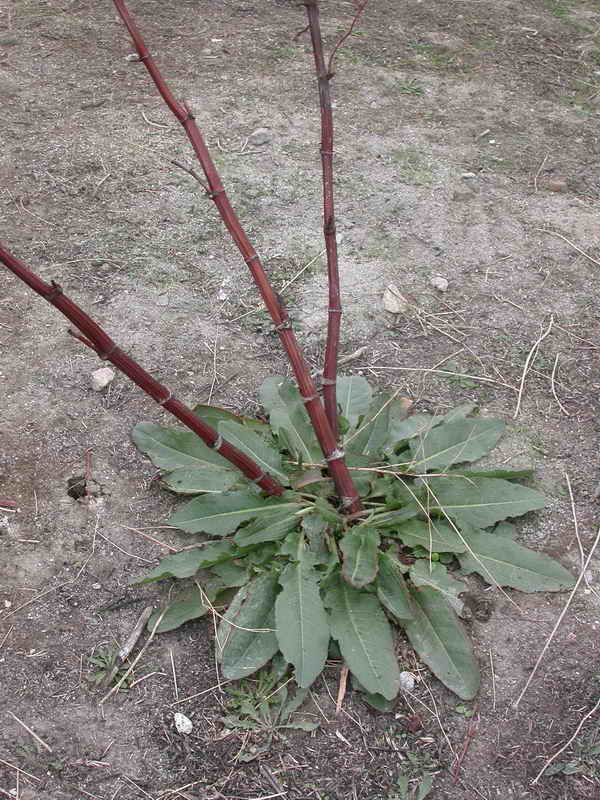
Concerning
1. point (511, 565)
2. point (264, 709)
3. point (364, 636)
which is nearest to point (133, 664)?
point (264, 709)

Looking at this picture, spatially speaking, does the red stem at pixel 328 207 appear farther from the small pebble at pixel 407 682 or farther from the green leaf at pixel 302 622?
the small pebble at pixel 407 682

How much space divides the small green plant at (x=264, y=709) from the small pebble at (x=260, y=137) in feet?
9.60

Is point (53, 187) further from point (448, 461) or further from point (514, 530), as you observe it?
point (514, 530)

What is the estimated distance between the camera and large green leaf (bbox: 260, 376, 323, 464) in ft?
7.92

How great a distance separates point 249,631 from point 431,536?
0.57 metres

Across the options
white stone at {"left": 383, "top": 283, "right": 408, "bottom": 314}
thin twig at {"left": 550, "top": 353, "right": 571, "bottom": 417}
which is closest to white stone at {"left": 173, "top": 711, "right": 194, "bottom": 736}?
thin twig at {"left": 550, "top": 353, "right": 571, "bottom": 417}

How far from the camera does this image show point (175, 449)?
248 centimetres

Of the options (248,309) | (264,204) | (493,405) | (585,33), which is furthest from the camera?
(585,33)

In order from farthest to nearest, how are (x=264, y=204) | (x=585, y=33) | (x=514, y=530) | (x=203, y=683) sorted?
(x=585, y=33) → (x=264, y=204) → (x=514, y=530) → (x=203, y=683)

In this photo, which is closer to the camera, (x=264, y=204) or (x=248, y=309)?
(x=248, y=309)

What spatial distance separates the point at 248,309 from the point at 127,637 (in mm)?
1492

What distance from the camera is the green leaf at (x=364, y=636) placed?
77.5 inches

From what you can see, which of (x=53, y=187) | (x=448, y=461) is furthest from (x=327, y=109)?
(x=53, y=187)

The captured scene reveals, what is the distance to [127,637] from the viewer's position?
84.8 inches
